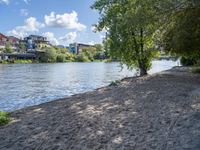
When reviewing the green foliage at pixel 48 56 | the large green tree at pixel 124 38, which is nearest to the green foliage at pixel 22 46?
the green foliage at pixel 48 56

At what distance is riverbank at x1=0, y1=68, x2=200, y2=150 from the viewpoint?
8766 mm

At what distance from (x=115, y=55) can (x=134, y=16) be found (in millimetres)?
12068

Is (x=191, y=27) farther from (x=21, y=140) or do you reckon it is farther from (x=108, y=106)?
(x=21, y=140)

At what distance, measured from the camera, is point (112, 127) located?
10344 mm

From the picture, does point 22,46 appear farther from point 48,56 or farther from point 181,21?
point 181,21

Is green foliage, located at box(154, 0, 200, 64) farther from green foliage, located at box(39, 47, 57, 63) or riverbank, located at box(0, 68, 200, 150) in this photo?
green foliage, located at box(39, 47, 57, 63)

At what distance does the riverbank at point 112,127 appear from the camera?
8.77 m

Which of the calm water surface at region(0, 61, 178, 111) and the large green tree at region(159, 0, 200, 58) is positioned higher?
the large green tree at region(159, 0, 200, 58)

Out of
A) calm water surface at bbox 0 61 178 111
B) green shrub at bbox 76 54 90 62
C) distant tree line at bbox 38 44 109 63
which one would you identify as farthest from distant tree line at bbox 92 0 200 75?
green shrub at bbox 76 54 90 62

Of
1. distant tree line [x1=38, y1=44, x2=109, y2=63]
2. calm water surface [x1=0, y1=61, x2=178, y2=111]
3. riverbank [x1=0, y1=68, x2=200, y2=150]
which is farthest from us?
distant tree line [x1=38, y1=44, x2=109, y2=63]

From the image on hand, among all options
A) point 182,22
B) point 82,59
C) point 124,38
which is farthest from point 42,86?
point 82,59

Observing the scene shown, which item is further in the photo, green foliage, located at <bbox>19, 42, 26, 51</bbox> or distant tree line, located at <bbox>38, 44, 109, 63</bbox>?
green foliage, located at <bbox>19, 42, 26, 51</bbox>

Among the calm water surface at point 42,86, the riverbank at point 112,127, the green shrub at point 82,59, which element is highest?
the riverbank at point 112,127

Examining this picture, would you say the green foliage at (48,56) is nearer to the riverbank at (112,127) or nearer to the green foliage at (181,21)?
the green foliage at (181,21)
